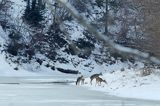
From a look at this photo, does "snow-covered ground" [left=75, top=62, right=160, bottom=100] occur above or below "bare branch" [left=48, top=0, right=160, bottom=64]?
above

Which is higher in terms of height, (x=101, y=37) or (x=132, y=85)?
(x=132, y=85)

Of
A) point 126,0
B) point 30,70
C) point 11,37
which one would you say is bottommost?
point 126,0

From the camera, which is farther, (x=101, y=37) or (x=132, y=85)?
(x=132, y=85)

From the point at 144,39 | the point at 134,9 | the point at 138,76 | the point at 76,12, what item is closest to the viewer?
the point at 76,12

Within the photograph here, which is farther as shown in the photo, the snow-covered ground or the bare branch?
the snow-covered ground

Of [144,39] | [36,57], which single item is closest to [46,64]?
[36,57]

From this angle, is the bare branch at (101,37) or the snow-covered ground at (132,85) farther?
the snow-covered ground at (132,85)

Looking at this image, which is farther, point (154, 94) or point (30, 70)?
point (30, 70)

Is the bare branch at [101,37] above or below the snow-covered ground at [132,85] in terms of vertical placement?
below

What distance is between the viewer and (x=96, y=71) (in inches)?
1881

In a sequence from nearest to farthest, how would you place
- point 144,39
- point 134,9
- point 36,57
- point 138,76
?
point 134,9 → point 144,39 → point 138,76 → point 36,57

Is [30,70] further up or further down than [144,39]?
further up

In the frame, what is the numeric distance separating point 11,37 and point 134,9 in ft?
147

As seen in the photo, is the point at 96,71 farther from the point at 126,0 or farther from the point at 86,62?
the point at 126,0
